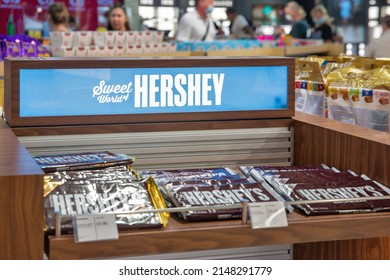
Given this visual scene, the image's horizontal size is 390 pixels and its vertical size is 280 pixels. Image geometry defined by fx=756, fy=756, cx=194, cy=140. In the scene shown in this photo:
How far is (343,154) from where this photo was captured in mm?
2311

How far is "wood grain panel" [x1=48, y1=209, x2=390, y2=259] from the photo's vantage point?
1686 mm

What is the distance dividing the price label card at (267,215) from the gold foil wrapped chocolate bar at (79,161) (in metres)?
0.48

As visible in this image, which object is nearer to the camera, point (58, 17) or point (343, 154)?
point (343, 154)

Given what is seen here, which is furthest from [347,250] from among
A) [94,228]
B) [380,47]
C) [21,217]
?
[380,47]

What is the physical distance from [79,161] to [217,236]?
51 cm

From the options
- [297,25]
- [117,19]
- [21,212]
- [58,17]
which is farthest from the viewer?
[297,25]

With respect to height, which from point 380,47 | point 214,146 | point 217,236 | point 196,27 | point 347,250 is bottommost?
point 347,250

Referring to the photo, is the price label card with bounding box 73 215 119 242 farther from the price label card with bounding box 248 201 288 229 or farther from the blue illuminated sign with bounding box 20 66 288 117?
the blue illuminated sign with bounding box 20 66 288 117

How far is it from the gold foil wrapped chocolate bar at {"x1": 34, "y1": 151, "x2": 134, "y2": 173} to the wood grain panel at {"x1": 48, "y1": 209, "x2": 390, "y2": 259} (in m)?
0.33

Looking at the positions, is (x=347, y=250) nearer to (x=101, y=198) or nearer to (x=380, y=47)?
(x=101, y=198)

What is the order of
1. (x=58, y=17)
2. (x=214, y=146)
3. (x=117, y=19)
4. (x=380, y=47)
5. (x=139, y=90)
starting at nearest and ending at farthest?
(x=139, y=90), (x=214, y=146), (x=380, y=47), (x=58, y=17), (x=117, y=19)

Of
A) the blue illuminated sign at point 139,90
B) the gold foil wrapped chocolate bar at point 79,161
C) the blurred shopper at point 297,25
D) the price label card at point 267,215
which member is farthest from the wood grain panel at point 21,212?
the blurred shopper at point 297,25

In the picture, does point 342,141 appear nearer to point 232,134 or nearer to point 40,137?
point 232,134
